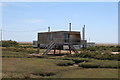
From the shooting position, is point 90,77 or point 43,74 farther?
point 43,74

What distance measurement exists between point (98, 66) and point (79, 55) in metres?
12.4

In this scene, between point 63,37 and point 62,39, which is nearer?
point 62,39

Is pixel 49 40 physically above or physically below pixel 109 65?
above

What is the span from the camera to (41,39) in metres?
46.6

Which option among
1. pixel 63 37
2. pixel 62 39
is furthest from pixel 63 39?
pixel 63 37

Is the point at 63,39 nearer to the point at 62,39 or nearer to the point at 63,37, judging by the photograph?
the point at 62,39

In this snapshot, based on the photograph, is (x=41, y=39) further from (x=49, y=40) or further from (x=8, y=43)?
(x=8, y=43)

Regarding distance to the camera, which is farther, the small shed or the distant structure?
the small shed

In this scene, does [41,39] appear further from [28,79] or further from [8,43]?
[8,43]

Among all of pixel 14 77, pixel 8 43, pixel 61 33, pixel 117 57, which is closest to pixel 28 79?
pixel 14 77

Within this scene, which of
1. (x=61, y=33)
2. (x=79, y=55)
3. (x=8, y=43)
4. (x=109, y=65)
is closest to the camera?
(x=109, y=65)

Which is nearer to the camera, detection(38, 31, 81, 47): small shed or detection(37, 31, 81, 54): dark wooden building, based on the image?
detection(37, 31, 81, 54): dark wooden building

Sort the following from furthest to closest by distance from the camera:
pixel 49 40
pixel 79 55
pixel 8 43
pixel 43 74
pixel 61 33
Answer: pixel 8 43, pixel 49 40, pixel 61 33, pixel 79 55, pixel 43 74

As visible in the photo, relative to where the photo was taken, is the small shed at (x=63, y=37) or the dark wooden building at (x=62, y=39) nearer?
the dark wooden building at (x=62, y=39)
